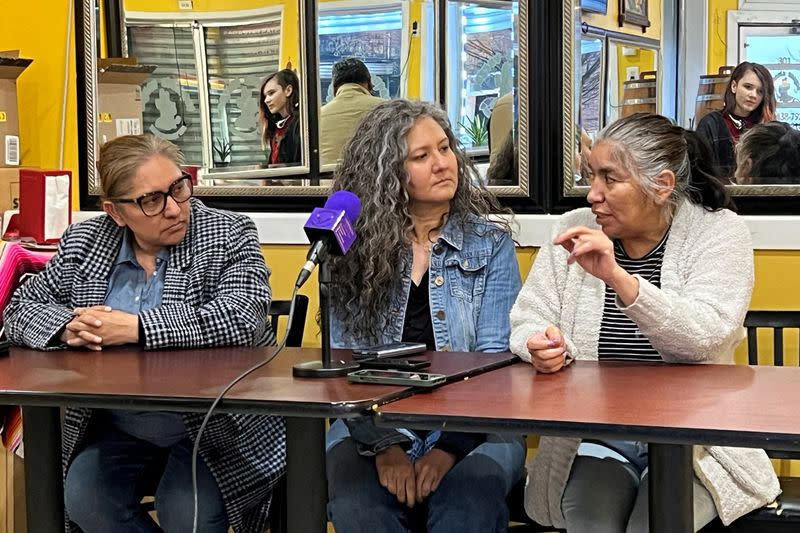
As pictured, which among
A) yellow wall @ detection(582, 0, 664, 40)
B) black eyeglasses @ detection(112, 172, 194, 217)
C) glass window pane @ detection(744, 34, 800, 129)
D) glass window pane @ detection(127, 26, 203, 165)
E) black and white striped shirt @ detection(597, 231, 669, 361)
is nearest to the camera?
black and white striped shirt @ detection(597, 231, 669, 361)

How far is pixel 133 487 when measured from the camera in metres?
2.53

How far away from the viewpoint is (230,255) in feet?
8.58

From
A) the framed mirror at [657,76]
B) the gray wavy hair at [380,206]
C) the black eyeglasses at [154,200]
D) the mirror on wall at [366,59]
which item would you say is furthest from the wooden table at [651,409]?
the mirror on wall at [366,59]

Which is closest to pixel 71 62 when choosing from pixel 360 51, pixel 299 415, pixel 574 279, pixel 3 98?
pixel 3 98

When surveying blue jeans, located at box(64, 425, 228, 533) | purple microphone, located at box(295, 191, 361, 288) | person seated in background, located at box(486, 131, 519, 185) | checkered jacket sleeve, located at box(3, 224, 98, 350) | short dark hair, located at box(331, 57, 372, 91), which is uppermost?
short dark hair, located at box(331, 57, 372, 91)

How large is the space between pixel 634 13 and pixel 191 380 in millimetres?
1727

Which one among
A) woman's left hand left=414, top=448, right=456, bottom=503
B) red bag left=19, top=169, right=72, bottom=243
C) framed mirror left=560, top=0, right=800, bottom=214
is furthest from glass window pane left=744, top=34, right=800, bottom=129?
red bag left=19, top=169, right=72, bottom=243

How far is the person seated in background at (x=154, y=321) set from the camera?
96.3 inches

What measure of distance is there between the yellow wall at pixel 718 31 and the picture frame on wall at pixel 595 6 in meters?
0.29

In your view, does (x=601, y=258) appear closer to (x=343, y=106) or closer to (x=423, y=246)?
(x=423, y=246)

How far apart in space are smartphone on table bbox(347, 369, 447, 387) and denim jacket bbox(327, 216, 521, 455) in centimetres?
57

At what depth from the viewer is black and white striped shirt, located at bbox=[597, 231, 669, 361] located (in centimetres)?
242

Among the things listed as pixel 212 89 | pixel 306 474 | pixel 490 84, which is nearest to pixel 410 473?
pixel 306 474

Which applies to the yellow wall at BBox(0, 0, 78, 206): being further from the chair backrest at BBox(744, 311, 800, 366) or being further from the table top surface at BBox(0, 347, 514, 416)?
the chair backrest at BBox(744, 311, 800, 366)
